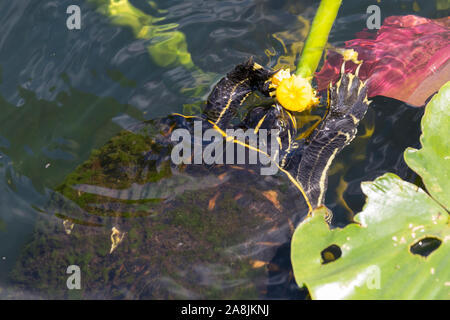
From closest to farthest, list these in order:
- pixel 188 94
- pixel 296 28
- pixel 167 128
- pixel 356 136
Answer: pixel 167 128 → pixel 356 136 → pixel 188 94 → pixel 296 28

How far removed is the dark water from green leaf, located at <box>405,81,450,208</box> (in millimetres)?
378

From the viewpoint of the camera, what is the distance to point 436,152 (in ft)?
4.71

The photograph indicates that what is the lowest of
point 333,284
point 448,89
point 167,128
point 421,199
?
point 333,284

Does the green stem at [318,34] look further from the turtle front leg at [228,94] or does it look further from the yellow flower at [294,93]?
the turtle front leg at [228,94]

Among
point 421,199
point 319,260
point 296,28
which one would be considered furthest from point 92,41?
point 421,199

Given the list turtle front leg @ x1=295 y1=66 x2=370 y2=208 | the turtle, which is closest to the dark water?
turtle front leg @ x1=295 y1=66 x2=370 y2=208

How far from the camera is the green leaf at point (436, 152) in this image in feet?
4.58

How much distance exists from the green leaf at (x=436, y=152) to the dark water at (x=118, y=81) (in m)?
0.38

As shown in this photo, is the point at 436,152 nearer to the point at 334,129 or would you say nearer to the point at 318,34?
the point at 334,129

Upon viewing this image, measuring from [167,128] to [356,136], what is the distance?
950mm

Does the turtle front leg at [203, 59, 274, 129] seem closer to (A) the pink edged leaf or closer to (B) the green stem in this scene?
(B) the green stem

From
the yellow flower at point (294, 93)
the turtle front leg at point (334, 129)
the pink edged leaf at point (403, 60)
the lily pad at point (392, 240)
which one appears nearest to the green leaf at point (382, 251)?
the lily pad at point (392, 240)

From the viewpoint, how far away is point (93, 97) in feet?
6.93

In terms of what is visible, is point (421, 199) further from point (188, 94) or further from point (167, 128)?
point (188, 94)
